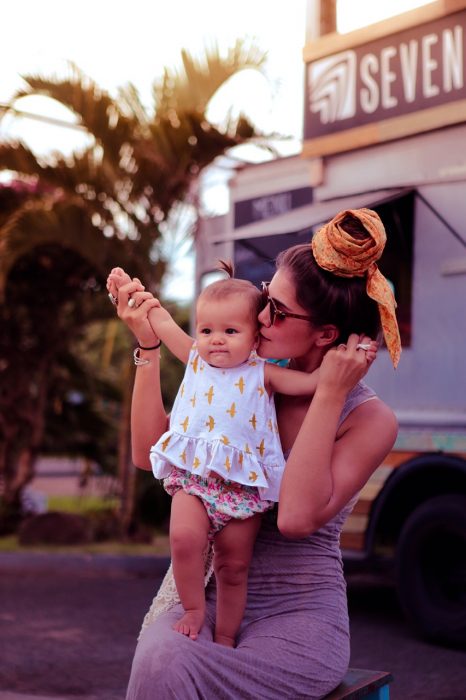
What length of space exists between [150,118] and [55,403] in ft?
11.4

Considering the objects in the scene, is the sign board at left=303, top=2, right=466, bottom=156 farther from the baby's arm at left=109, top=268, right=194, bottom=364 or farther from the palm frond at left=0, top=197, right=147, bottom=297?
the baby's arm at left=109, top=268, right=194, bottom=364

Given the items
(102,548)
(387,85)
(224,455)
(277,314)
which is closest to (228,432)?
(224,455)

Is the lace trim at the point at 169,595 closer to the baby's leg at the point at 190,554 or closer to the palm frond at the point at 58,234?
the baby's leg at the point at 190,554

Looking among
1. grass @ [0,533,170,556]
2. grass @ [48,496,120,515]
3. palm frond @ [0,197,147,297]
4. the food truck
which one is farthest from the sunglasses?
grass @ [48,496,120,515]

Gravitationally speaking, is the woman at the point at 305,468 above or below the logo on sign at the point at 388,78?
below

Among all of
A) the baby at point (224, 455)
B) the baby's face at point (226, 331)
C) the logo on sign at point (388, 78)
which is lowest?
the baby at point (224, 455)

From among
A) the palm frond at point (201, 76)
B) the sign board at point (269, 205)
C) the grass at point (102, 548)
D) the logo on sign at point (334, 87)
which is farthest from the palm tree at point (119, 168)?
the logo on sign at point (334, 87)

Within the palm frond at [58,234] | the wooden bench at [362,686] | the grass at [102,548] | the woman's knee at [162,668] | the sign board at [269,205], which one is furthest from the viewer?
the palm frond at [58,234]

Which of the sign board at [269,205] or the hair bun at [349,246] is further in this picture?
the sign board at [269,205]

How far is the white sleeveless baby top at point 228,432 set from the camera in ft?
7.13

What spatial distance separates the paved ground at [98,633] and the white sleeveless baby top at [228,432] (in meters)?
2.10

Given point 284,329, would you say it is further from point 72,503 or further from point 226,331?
point 72,503

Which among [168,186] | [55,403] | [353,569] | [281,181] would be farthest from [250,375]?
[55,403]

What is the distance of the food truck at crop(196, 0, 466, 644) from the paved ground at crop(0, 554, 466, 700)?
0.48 metres
